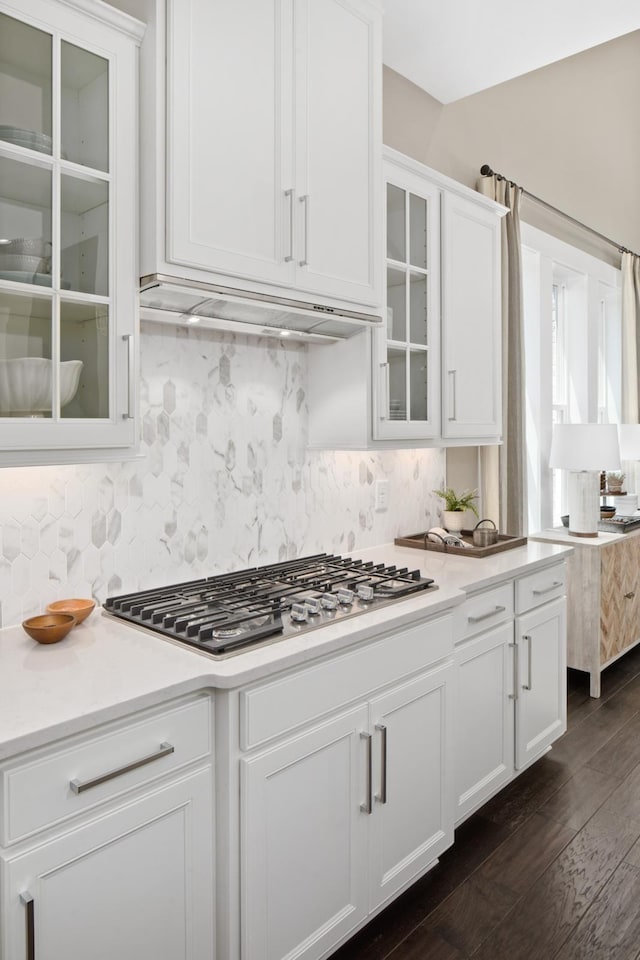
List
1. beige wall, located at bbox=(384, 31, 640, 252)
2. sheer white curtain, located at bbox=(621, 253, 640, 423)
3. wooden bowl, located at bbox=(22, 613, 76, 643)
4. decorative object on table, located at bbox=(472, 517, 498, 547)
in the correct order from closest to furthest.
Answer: wooden bowl, located at bbox=(22, 613, 76, 643), decorative object on table, located at bbox=(472, 517, 498, 547), beige wall, located at bbox=(384, 31, 640, 252), sheer white curtain, located at bbox=(621, 253, 640, 423)

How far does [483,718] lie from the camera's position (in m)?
2.33

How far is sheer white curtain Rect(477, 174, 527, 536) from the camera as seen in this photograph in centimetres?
339

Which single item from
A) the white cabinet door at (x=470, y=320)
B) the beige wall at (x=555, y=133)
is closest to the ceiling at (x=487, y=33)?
the beige wall at (x=555, y=133)

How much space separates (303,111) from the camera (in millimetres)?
1957

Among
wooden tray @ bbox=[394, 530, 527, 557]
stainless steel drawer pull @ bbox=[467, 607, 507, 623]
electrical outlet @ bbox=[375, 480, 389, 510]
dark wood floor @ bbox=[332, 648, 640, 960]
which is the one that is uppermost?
electrical outlet @ bbox=[375, 480, 389, 510]

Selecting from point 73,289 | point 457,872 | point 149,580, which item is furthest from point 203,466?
point 457,872

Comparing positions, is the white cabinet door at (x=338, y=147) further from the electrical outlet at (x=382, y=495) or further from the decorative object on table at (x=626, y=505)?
the decorative object on table at (x=626, y=505)

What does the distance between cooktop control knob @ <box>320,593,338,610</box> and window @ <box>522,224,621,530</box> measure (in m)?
2.49

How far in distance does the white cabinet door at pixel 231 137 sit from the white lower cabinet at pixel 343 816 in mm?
1222

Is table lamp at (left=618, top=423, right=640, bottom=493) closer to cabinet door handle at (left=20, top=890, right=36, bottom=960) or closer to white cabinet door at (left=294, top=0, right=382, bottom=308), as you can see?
white cabinet door at (left=294, top=0, right=382, bottom=308)

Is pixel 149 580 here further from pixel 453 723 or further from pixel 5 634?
pixel 453 723

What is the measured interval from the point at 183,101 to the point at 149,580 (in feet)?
4.26

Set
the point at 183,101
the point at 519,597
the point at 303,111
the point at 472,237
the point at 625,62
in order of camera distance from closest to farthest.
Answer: the point at 183,101 → the point at 303,111 → the point at 519,597 → the point at 472,237 → the point at 625,62

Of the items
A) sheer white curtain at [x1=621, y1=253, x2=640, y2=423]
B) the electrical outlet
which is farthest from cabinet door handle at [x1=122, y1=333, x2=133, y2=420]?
sheer white curtain at [x1=621, y1=253, x2=640, y2=423]
